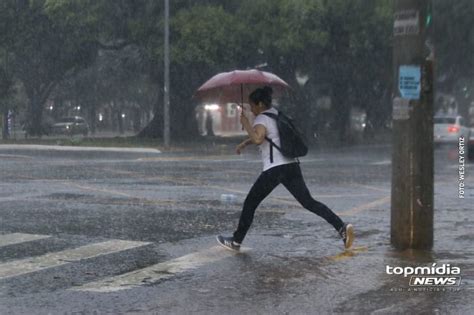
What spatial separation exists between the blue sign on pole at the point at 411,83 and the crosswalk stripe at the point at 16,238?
4.24 meters

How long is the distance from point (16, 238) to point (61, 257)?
1.28 m

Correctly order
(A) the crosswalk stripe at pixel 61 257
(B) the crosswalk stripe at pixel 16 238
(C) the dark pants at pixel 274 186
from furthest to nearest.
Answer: (B) the crosswalk stripe at pixel 16 238, (C) the dark pants at pixel 274 186, (A) the crosswalk stripe at pixel 61 257

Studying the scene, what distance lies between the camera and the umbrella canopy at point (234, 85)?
10148mm

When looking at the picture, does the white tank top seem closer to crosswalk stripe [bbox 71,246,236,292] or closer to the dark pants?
the dark pants

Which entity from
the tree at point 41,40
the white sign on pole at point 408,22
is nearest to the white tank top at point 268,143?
the white sign on pole at point 408,22

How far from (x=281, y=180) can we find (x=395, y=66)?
64.1 inches

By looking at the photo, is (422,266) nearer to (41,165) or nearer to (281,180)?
(281,180)

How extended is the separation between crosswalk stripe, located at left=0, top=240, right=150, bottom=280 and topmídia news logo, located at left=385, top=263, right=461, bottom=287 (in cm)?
288

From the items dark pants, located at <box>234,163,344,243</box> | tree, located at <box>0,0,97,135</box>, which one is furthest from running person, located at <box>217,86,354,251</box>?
tree, located at <box>0,0,97,135</box>

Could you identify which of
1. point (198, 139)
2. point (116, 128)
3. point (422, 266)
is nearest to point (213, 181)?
point (422, 266)

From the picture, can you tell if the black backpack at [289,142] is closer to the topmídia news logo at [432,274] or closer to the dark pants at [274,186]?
the dark pants at [274,186]

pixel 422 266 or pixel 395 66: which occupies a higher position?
pixel 395 66

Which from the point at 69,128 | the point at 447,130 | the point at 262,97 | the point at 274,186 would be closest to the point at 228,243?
the point at 274,186

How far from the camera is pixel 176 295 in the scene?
6.71 meters
